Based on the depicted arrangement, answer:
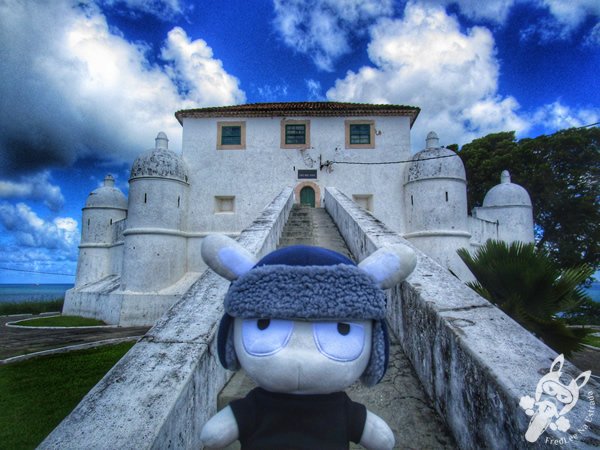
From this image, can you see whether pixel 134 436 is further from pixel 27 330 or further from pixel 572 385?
pixel 27 330

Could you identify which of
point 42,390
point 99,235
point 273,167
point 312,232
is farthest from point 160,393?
point 99,235

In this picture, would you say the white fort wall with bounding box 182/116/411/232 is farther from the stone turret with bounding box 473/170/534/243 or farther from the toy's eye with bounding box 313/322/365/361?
the toy's eye with bounding box 313/322/365/361

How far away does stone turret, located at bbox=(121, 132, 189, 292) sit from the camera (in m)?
16.2

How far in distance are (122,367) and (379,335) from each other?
1777mm

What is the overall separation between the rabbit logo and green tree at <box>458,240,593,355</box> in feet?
8.81

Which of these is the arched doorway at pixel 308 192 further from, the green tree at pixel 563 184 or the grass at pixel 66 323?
the green tree at pixel 563 184

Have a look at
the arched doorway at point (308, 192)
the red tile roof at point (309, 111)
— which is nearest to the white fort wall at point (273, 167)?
the arched doorway at point (308, 192)

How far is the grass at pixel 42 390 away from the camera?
4.32m

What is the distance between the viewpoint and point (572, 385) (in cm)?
201

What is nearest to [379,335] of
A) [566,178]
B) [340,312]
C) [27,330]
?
[340,312]

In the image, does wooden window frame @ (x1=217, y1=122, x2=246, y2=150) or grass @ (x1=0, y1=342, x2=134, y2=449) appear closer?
grass @ (x1=0, y1=342, x2=134, y2=449)

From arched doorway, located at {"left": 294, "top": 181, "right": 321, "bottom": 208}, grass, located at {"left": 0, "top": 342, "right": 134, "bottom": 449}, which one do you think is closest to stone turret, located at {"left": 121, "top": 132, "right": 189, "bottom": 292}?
arched doorway, located at {"left": 294, "top": 181, "right": 321, "bottom": 208}

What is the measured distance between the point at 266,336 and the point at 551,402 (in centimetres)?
150

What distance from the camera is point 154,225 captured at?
1659 cm
